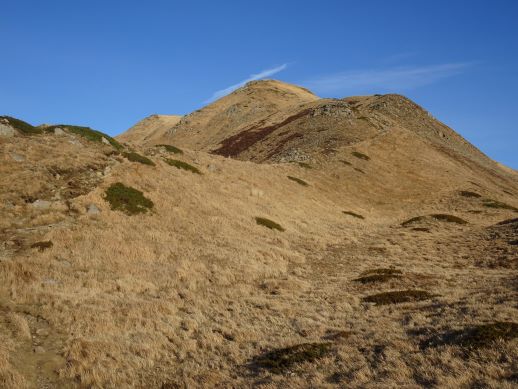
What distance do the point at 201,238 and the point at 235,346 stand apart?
12.6 meters

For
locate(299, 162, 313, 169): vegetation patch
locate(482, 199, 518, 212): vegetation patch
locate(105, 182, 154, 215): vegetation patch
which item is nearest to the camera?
locate(105, 182, 154, 215): vegetation patch

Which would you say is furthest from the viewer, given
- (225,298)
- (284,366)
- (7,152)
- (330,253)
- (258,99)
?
(258,99)

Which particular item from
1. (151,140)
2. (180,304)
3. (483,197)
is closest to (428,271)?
(180,304)

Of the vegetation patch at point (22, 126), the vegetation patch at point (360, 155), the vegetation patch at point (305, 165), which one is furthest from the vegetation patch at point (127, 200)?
the vegetation patch at point (360, 155)

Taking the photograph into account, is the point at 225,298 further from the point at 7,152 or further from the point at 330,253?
the point at 7,152

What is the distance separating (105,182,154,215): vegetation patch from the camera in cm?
2559

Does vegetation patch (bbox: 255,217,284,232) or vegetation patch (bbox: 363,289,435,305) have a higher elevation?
vegetation patch (bbox: 255,217,284,232)

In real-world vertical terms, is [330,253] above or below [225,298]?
above

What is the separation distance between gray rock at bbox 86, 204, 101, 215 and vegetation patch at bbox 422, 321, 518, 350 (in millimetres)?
18478

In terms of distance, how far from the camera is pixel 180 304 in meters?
16.5

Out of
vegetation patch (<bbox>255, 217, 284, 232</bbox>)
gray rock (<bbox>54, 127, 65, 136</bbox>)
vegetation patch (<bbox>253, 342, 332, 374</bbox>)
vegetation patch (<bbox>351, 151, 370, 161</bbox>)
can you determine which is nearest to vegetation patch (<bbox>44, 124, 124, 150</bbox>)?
gray rock (<bbox>54, 127, 65, 136</bbox>)

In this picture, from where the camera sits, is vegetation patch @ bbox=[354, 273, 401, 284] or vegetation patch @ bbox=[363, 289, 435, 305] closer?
vegetation patch @ bbox=[363, 289, 435, 305]

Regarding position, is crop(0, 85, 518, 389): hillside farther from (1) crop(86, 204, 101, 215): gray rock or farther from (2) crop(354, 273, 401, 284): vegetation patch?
(2) crop(354, 273, 401, 284): vegetation patch

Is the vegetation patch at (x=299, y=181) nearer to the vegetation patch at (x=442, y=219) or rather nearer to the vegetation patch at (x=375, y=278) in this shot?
the vegetation patch at (x=442, y=219)
